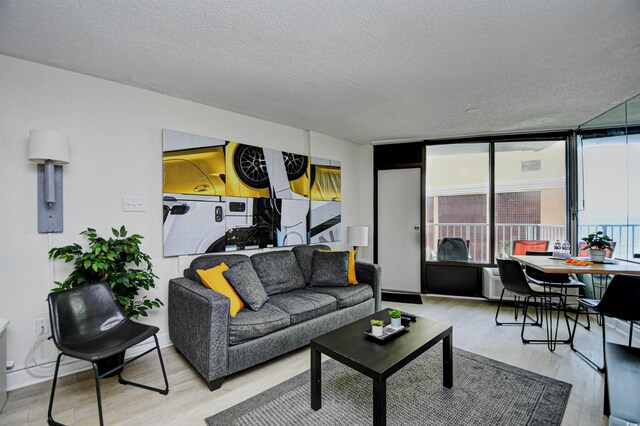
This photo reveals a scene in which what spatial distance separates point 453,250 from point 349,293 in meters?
2.44

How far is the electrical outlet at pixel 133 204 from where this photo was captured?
2.67 m

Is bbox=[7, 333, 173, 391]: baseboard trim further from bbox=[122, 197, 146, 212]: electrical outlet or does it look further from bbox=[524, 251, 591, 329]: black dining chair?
bbox=[524, 251, 591, 329]: black dining chair

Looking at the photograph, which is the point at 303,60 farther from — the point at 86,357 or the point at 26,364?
the point at 26,364

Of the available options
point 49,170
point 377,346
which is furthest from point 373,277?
point 49,170

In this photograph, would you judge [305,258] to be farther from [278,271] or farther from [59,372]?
[59,372]

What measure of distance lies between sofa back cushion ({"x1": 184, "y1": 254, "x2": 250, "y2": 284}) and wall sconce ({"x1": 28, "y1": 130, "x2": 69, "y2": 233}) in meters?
1.07

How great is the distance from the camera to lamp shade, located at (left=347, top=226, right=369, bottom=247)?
443cm

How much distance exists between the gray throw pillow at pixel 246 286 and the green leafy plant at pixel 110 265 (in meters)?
0.67

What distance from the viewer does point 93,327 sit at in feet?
6.78

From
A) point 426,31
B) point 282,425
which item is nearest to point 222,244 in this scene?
point 282,425

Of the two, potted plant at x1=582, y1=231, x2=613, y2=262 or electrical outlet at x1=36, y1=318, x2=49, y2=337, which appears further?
potted plant at x1=582, y1=231, x2=613, y2=262

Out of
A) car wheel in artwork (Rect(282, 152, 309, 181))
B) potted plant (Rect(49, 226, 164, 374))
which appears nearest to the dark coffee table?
potted plant (Rect(49, 226, 164, 374))

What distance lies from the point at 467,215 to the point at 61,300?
493 centimetres

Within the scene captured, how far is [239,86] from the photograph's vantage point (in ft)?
9.05
